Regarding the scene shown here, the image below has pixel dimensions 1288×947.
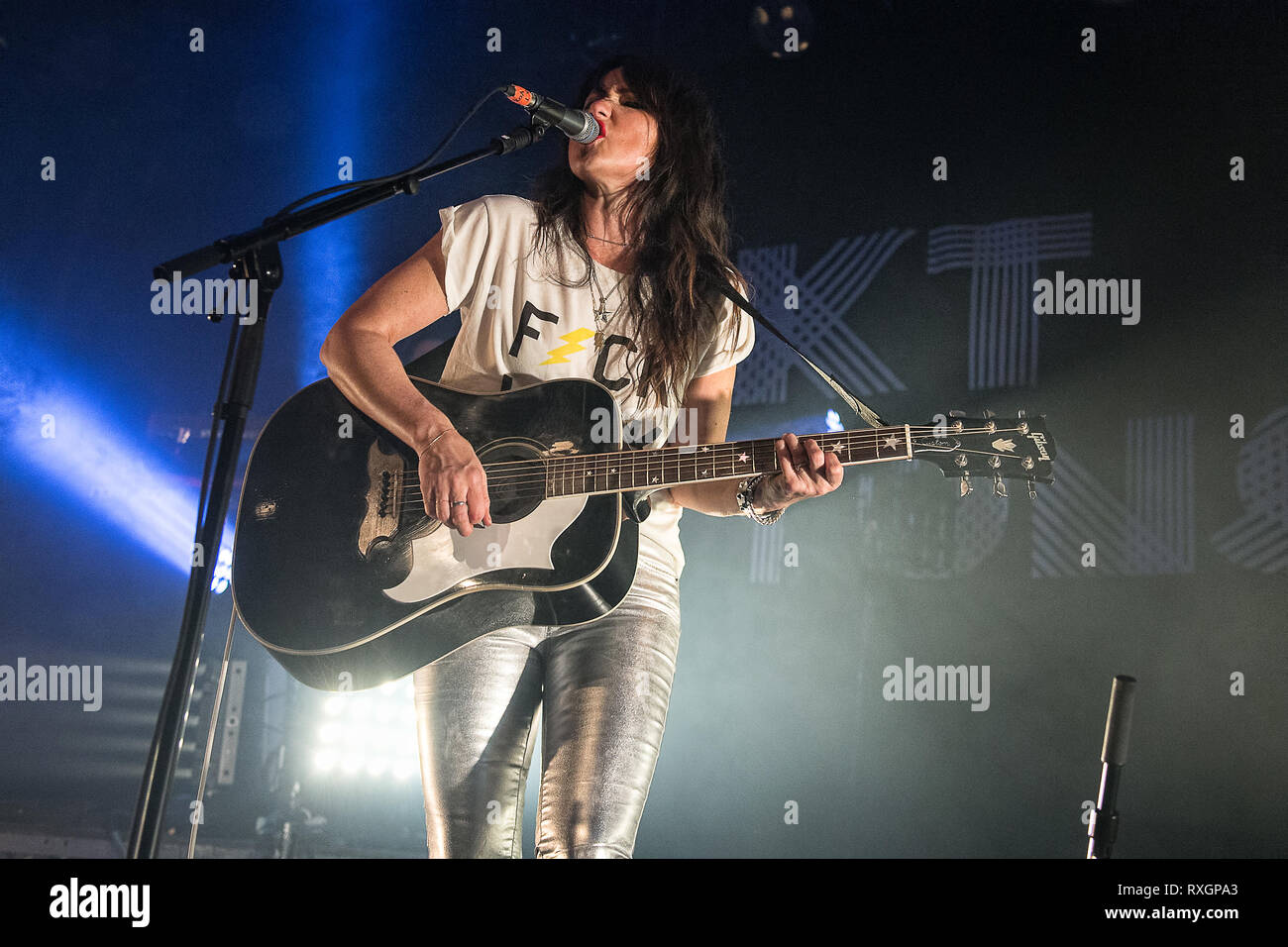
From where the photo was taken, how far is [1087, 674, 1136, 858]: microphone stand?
5.35ft

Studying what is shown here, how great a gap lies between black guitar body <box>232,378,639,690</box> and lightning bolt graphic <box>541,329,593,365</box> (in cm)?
7

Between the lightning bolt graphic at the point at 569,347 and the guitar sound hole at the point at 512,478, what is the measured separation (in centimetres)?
20

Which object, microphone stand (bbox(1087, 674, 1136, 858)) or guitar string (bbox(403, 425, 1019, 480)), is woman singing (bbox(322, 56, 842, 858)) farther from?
microphone stand (bbox(1087, 674, 1136, 858))

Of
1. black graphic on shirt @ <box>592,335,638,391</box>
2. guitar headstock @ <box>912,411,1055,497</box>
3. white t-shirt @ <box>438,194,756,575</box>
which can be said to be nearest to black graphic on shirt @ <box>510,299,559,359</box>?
white t-shirt @ <box>438,194,756,575</box>

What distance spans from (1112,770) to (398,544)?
142cm

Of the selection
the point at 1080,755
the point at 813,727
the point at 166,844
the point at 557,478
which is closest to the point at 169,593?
the point at 166,844

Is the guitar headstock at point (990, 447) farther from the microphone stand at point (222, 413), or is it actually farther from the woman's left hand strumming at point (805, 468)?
the microphone stand at point (222, 413)

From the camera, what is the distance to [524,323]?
6.50 ft

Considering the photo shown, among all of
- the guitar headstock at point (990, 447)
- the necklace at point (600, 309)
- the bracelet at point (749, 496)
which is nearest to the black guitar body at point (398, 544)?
the necklace at point (600, 309)

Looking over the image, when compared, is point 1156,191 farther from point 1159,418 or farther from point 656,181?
point 656,181

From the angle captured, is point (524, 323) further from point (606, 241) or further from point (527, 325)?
point (606, 241)

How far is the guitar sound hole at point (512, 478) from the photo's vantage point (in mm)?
1873

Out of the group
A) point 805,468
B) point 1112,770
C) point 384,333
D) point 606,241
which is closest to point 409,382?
point 384,333
